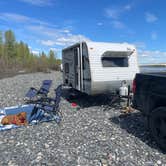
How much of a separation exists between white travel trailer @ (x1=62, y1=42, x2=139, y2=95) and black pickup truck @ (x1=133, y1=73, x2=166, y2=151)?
8.25 feet

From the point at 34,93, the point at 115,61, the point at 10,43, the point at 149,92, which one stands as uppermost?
the point at 10,43

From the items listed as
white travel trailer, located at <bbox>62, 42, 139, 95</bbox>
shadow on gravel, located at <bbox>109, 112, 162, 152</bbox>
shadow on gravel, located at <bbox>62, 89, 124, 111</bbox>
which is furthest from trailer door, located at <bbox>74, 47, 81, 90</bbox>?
shadow on gravel, located at <bbox>109, 112, 162, 152</bbox>

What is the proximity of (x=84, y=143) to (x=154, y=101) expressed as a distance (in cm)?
177

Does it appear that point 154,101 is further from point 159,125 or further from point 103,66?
point 103,66

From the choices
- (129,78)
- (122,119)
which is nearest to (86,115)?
(122,119)

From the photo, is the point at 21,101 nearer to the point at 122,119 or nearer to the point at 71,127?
the point at 71,127

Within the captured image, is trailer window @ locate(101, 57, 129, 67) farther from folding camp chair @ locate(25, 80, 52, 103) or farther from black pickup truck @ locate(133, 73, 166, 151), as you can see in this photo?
folding camp chair @ locate(25, 80, 52, 103)

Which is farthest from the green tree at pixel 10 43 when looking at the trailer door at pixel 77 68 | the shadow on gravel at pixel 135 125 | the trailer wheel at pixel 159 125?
the trailer wheel at pixel 159 125

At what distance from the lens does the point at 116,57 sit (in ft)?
24.5

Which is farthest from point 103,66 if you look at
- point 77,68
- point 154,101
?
point 154,101

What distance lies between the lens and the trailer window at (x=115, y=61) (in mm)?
7262

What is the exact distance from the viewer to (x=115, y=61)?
748 centimetres

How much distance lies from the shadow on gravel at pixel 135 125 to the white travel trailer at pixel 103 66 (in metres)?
1.42

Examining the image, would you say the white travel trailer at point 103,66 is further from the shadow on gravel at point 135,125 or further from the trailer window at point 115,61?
the shadow on gravel at point 135,125
